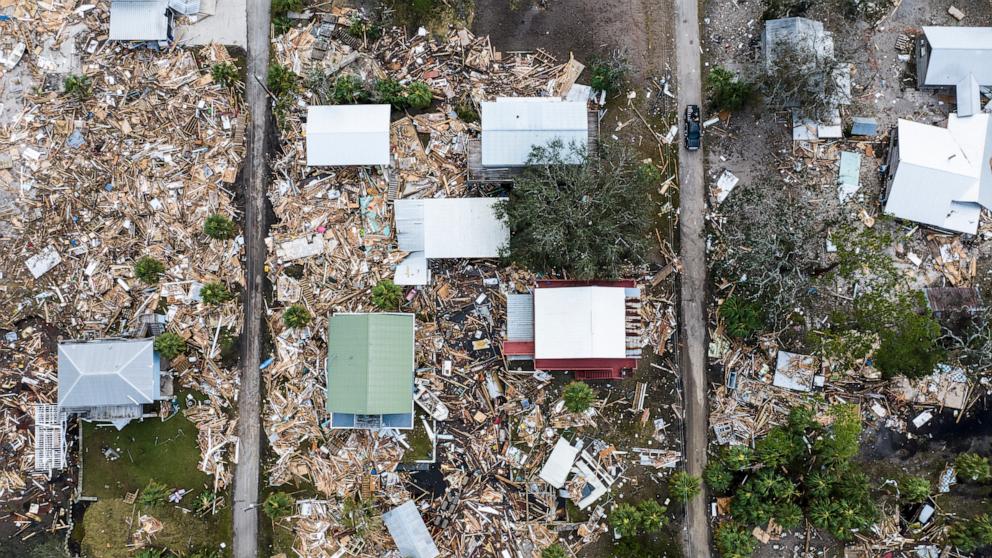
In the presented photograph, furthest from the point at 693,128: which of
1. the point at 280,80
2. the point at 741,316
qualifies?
the point at 280,80

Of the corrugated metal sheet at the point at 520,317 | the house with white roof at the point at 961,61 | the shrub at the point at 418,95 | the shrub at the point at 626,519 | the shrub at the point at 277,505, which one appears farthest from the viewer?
the shrub at the point at 418,95

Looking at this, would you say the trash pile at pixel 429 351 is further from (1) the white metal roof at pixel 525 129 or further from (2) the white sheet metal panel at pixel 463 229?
(1) the white metal roof at pixel 525 129

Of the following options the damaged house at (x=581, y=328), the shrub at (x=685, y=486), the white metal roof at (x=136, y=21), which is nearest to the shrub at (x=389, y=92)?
the white metal roof at (x=136, y=21)

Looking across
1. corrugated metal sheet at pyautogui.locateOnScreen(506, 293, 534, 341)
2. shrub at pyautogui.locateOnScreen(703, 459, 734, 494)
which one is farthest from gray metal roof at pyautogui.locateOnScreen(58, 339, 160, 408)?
shrub at pyautogui.locateOnScreen(703, 459, 734, 494)

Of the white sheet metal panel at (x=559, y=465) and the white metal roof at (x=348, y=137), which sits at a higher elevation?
the white metal roof at (x=348, y=137)

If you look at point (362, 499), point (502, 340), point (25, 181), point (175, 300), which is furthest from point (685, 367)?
point (25, 181)

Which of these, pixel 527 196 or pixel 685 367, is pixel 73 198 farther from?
pixel 685 367

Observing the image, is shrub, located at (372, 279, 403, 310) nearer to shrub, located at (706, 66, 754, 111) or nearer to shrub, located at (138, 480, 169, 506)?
shrub, located at (138, 480, 169, 506)

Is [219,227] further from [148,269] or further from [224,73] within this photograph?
[224,73]
